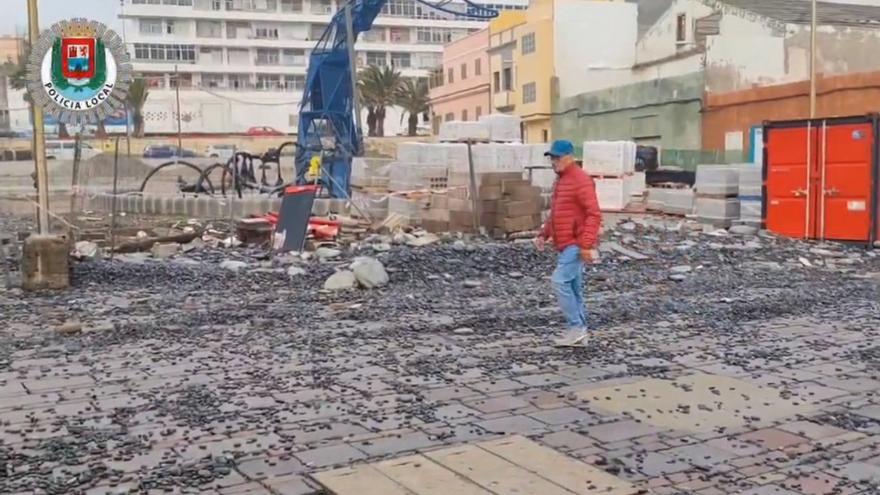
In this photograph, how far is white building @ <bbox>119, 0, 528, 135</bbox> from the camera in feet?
255

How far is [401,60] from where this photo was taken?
89.4m

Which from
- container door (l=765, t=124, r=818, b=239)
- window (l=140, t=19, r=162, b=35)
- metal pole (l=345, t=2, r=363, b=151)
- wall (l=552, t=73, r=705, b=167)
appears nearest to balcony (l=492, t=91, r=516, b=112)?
wall (l=552, t=73, r=705, b=167)

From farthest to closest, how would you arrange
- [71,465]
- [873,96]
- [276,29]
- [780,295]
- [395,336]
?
[276,29] < [873,96] < [780,295] < [395,336] < [71,465]

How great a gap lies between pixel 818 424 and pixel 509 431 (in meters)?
1.84

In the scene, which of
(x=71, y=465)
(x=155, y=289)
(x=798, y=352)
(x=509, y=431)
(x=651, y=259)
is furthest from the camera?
(x=651, y=259)

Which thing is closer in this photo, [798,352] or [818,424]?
[818,424]

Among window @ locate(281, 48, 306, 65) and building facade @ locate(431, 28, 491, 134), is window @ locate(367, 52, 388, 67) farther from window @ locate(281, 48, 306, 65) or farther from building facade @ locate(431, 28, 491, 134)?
building facade @ locate(431, 28, 491, 134)

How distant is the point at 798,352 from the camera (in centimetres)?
741

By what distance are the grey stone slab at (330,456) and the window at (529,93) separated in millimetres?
44671

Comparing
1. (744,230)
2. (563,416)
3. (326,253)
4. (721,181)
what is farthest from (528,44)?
(563,416)

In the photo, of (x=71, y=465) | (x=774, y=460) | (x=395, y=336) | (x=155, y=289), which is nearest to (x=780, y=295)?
(x=395, y=336)

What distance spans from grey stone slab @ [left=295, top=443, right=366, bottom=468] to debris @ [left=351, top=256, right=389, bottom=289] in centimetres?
593

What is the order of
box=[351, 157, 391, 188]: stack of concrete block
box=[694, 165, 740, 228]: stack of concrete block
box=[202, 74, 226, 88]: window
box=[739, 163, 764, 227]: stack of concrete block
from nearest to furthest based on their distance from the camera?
box=[739, 163, 764, 227]: stack of concrete block
box=[694, 165, 740, 228]: stack of concrete block
box=[351, 157, 391, 188]: stack of concrete block
box=[202, 74, 226, 88]: window

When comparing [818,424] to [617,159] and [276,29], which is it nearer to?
[617,159]
